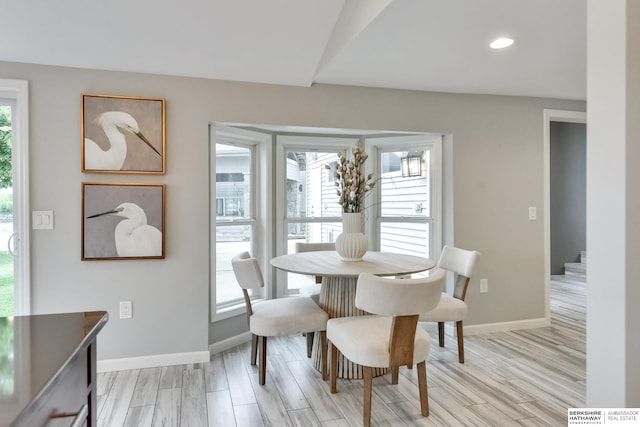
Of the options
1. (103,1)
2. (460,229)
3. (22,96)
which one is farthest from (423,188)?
(22,96)

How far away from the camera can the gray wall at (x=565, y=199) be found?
6285 mm

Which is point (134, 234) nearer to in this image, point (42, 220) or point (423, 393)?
point (42, 220)

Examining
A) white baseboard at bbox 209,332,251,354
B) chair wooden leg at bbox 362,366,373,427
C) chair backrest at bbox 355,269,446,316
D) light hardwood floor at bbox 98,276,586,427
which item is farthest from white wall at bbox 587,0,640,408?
white baseboard at bbox 209,332,251,354

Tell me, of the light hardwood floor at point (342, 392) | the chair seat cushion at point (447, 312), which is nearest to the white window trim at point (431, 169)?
the chair seat cushion at point (447, 312)

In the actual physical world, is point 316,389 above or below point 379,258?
below

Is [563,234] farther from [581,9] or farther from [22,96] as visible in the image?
[22,96]

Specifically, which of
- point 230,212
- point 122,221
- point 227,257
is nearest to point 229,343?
point 227,257

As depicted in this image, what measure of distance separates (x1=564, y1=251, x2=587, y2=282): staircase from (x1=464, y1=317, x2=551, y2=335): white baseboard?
2.71 metres

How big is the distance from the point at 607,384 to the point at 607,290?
29cm

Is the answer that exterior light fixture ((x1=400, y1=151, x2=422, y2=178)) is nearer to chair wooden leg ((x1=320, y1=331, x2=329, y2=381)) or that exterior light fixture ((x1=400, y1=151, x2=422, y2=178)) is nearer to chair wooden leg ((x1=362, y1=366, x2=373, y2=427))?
chair wooden leg ((x1=320, y1=331, x2=329, y2=381))

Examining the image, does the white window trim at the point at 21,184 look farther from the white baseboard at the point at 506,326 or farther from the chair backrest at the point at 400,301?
the white baseboard at the point at 506,326

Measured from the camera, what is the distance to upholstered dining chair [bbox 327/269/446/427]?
74.4 inches

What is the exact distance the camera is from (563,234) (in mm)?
6297

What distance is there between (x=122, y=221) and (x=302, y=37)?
1.78m
